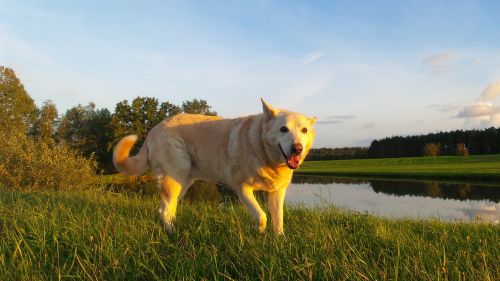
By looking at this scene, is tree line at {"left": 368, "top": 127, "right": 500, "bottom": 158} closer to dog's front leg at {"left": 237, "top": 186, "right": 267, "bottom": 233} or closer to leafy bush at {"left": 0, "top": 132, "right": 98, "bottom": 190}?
leafy bush at {"left": 0, "top": 132, "right": 98, "bottom": 190}

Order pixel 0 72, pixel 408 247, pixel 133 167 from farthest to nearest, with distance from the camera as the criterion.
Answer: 1. pixel 0 72
2. pixel 133 167
3. pixel 408 247

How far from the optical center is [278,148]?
5.42 meters

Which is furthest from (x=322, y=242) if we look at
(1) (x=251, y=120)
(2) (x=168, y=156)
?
(2) (x=168, y=156)

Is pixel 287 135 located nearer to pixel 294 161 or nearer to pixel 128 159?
pixel 294 161

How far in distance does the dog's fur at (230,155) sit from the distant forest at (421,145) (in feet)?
287

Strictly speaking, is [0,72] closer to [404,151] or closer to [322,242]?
[322,242]

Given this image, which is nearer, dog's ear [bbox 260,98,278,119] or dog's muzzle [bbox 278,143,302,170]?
dog's muzzle [bbox 278,143,302,170]

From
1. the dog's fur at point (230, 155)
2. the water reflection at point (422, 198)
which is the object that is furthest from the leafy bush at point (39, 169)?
the dog's fur at point (230, 155)

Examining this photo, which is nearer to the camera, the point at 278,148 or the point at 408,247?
the point at 408,247

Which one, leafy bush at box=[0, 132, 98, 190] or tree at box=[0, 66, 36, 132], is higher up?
tree at box=[0, 66, 36, 132]

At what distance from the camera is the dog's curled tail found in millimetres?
6738

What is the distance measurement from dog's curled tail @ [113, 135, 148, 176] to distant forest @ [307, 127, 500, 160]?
87.3 m

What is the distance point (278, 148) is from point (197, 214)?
1.98 meters

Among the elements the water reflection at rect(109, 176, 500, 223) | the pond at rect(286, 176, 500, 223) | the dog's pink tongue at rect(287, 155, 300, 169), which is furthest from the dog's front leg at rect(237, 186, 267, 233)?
the pond at rect(286, 176, 500, 223)
